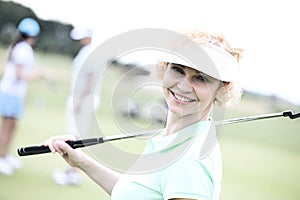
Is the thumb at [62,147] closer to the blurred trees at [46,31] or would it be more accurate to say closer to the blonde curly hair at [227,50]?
the blonde curly hair at [227,50]

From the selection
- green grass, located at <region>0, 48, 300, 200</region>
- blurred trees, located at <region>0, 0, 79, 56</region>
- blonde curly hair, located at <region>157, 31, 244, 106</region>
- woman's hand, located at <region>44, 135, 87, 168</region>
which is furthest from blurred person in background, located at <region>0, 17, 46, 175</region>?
blurred trees, located at <region>0, 0, 79, 56</region>

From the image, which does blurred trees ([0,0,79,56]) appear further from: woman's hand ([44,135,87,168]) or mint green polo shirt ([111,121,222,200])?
mint green polo shirt ([111,121,222,200])

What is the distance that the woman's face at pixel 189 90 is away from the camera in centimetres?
132

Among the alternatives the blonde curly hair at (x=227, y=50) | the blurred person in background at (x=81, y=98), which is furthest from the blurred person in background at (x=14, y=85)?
the blonde curly hair at (x=227, y=50)

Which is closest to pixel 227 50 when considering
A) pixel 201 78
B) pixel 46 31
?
pixel 201 78

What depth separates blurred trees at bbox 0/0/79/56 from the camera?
1194 cm

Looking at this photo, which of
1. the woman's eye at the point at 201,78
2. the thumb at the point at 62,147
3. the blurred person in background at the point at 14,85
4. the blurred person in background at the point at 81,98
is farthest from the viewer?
the blurred person in background at the point at 14,85

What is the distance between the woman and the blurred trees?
10400 mm

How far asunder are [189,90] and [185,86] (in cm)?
1

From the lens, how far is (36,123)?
641 centimetres

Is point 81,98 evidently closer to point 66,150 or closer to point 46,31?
point 66,150

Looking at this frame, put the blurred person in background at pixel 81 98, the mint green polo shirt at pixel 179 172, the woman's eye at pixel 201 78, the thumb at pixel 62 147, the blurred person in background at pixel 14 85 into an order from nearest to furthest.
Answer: the mint green polo shirt at pixel 179 172 < the woman's eye at pixel 201 78 < the thumb at pixel 62 147 < the blurred person in background at pixel 81 98 < the blurred person in background at pixel 14 85

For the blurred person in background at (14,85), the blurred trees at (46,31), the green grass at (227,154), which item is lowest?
the green grass at (227,154)

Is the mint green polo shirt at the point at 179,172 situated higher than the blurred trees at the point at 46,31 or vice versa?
the blurred trees at the point at 46,31
